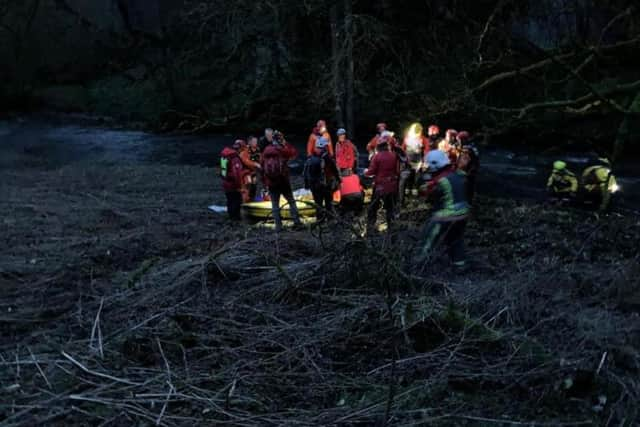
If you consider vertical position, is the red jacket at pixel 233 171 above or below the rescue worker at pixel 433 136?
below

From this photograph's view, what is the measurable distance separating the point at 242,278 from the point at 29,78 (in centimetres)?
3657

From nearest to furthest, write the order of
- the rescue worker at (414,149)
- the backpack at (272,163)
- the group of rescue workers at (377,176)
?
the group of rescue workers at (377,176), the backpack at (272,163), the rescue worker at (414,149)

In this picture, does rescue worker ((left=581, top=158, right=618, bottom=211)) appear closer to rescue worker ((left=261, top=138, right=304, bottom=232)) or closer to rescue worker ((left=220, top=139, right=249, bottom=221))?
rescue worker ((left=261, top=138, right=304, bottom=232))

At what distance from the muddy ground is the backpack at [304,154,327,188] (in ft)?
10.2

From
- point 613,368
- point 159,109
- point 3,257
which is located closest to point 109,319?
point 3,257

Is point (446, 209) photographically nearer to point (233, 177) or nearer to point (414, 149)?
point (233, 177)

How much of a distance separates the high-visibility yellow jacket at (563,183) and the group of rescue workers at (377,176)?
2.38 m

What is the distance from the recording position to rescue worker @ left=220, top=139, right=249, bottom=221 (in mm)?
11297

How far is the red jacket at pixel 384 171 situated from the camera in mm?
9984

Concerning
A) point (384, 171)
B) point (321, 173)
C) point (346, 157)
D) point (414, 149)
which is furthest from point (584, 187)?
point (321, 173)

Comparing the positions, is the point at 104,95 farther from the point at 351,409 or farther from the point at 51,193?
the point at 351,409

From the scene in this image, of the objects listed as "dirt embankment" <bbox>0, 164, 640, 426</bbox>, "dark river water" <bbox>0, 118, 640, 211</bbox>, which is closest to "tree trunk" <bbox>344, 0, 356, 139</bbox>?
"dark river water" <bbox>0, 118, 640, 211</bbox>

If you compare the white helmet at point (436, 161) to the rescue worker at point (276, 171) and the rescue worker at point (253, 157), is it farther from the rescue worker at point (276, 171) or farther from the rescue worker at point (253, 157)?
the rescue worker at point (253, 157)

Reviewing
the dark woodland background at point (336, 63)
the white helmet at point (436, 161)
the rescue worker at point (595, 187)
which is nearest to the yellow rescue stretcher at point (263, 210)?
the dark woodland background at point (336, 63)
